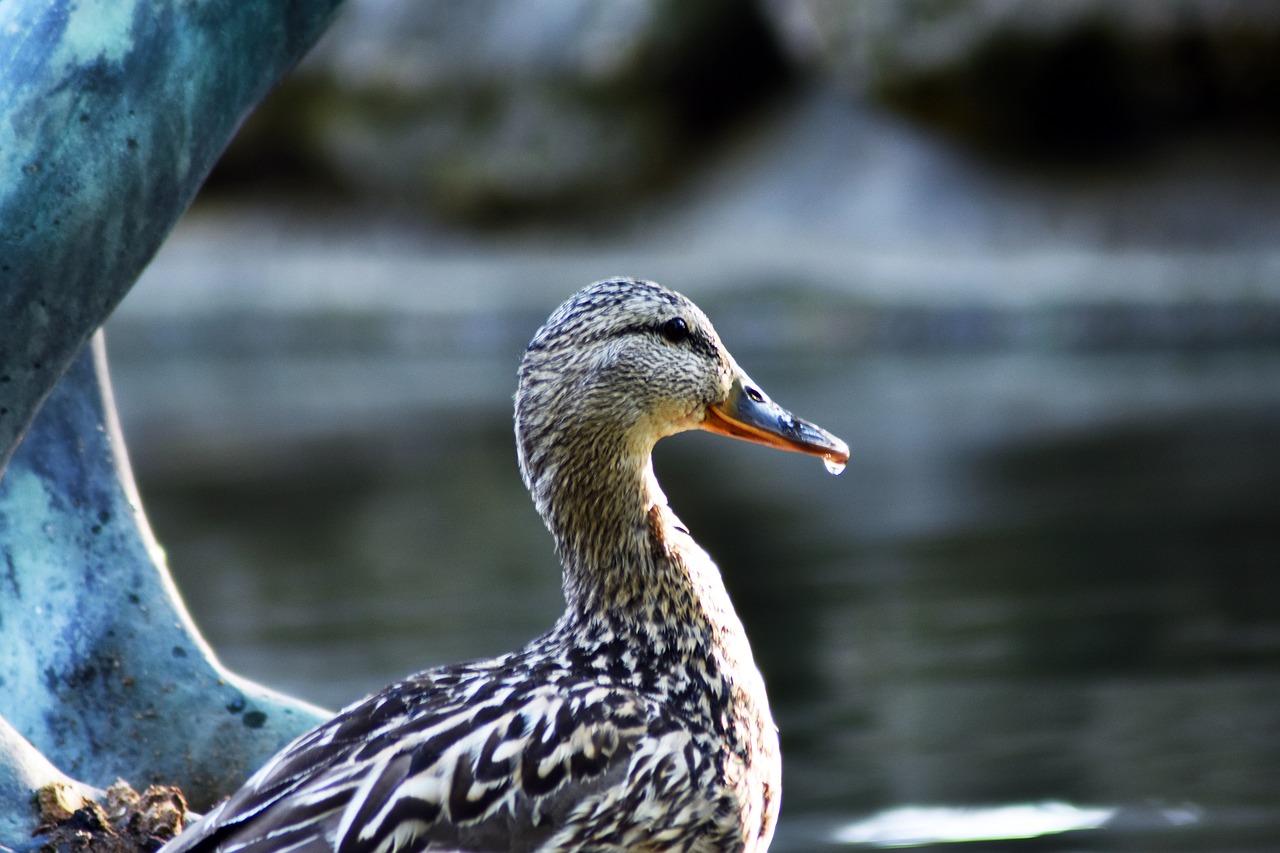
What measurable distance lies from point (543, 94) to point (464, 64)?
27.1 inches

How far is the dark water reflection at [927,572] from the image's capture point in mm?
4207

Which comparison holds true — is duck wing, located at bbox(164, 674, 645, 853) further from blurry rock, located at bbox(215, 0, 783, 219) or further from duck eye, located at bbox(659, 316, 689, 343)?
blurry rock, located at bbox(215, 0, 783, 219)

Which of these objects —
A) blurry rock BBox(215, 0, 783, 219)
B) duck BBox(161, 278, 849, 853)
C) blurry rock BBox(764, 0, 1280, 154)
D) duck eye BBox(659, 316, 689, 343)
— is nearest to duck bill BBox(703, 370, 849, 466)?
duck BBox(161, 278, 849, 853)

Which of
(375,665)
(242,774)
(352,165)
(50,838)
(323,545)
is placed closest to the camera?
(50,838)

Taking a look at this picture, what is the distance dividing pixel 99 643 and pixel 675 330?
1.06m

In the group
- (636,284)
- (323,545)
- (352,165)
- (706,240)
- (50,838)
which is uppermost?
(352,165)

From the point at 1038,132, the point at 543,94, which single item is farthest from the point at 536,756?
the point at 543,94

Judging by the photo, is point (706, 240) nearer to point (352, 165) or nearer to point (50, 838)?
point (352, 165)

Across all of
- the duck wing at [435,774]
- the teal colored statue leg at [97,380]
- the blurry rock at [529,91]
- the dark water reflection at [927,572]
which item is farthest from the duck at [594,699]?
the blurry rock at [529,91]

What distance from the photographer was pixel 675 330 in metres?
2.98

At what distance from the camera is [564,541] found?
302 centimetres

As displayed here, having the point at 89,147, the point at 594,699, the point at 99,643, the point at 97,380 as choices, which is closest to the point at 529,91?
the point at 97,380

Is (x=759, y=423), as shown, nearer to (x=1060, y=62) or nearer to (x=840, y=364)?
(x=840, y=364)

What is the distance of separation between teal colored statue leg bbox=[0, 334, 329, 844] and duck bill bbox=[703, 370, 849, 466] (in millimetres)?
857
